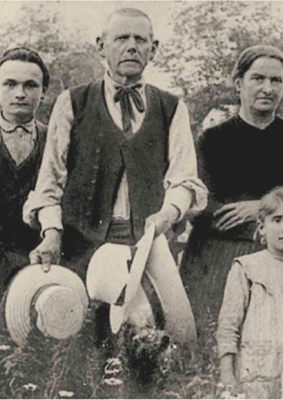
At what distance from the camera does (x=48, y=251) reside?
272 inches

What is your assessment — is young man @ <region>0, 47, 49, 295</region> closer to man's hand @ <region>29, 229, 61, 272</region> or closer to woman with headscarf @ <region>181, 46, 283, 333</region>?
man's hand @ <region>29, 229, 61, 272</region>

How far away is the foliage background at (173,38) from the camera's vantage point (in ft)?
23.1

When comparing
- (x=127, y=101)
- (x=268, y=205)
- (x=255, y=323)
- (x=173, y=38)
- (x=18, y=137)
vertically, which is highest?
(x=173, y=38)

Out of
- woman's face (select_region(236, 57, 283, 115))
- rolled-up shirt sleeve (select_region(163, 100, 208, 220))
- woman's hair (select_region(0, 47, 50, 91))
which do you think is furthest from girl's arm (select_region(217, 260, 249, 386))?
woman's hair (select_region(0, 47, 50, 91))

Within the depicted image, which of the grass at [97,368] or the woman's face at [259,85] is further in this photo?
Answer: the woman's face at [259,85]

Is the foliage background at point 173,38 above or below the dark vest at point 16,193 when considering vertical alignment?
above

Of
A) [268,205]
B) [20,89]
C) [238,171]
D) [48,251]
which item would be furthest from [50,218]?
[268,205]

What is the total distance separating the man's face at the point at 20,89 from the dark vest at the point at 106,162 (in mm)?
216

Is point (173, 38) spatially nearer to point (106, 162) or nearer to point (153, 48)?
point (153, 48)

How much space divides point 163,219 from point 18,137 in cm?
94

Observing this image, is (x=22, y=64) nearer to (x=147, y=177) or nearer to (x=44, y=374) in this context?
(x=147, y=177)

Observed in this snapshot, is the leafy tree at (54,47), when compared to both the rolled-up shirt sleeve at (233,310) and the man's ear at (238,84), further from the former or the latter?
the rolled-up shirt sleeve at (233,310)

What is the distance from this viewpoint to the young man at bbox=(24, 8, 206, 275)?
6.95 metres

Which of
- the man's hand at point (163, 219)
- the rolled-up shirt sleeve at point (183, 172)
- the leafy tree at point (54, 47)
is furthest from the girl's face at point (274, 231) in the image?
the leafy tree at point (54, 47)
